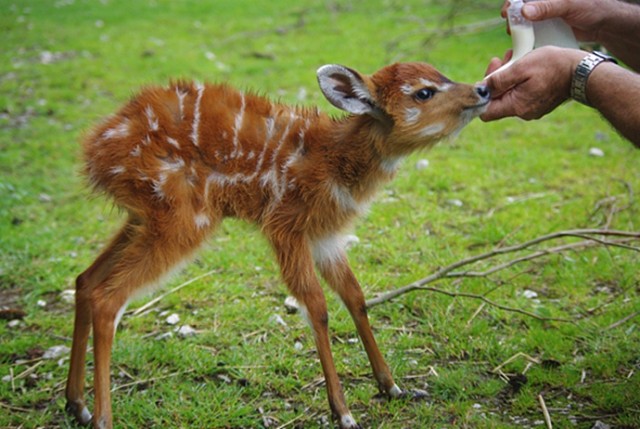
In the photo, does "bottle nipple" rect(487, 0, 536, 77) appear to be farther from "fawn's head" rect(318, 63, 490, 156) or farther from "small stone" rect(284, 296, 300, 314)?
"small stone" rect(284, 296, 300, 314)

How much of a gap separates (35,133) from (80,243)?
9.28ft

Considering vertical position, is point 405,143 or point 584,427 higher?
point 405,143

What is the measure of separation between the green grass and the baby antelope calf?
1.12 feet

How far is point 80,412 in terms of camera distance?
357 cm

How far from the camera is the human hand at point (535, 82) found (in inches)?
132

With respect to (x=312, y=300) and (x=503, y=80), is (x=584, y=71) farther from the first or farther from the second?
(x=312, y=300)

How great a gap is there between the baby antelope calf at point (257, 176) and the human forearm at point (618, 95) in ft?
1.85

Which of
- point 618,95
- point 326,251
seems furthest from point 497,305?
point 618,95

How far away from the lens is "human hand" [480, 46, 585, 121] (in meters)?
3.36

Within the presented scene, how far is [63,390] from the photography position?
385 cm

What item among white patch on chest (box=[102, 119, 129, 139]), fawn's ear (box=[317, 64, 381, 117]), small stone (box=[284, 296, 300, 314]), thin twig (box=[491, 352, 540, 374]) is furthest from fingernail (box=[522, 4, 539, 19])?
small stone (box=[284, 296, 300, 314])

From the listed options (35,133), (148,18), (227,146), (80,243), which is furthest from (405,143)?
(148,18)

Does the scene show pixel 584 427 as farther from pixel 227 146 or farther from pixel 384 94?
pixel 227 146

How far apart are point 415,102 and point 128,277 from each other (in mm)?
1645
